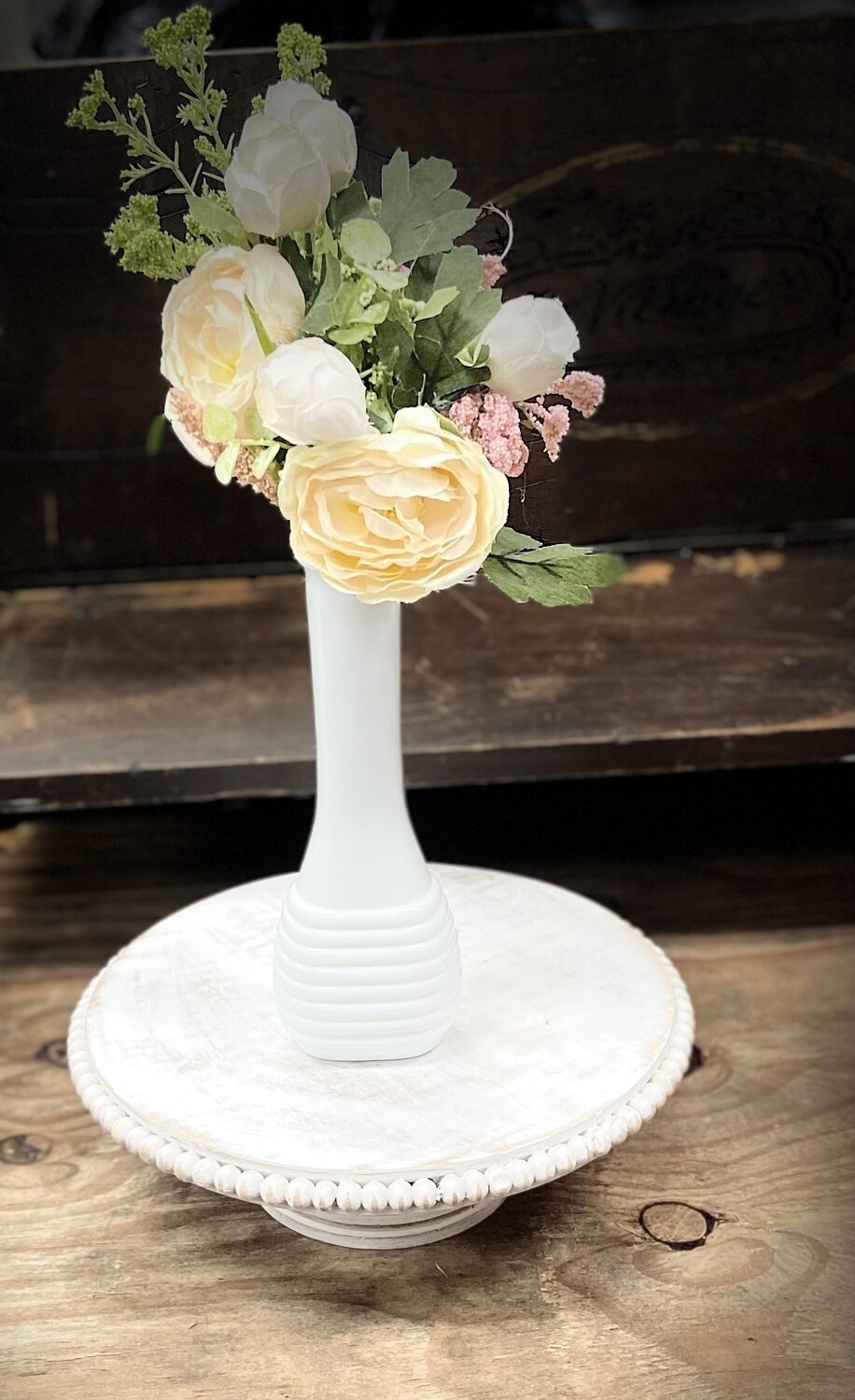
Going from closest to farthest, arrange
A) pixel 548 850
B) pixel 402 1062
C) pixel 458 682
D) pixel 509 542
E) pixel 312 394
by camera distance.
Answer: pixel 312 394, pixel 509 542, pixel 402 1062, pixel 458 682, pixel 548 850

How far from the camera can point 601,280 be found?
1606 millimetres

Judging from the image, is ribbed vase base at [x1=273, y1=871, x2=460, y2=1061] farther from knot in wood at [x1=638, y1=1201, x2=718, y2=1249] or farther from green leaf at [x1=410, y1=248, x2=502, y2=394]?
green leaf at [x1=410, y1=248, x2=502, y2=394]

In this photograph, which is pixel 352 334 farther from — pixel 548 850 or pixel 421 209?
pixel 548 850

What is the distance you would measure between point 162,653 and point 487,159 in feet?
2.25

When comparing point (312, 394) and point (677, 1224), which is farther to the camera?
point (677, 1224)

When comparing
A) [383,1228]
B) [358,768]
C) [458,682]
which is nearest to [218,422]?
[358,768]

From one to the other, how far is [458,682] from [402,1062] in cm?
56

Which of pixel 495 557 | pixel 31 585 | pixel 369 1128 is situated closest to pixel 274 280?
pixel 495 557

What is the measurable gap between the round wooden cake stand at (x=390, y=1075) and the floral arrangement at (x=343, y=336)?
0.32m

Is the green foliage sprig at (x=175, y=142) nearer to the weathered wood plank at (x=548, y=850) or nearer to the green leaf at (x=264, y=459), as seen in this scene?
the green leaf at (x=264, y=459)

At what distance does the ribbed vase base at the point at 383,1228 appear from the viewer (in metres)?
0.89

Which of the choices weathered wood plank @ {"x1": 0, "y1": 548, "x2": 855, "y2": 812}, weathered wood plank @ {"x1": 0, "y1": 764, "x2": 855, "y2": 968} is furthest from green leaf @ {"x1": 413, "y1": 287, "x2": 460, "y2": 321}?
weathered wood plank @ {"x1": 0, "y1": 764, "x2": 855, "y2": 968}

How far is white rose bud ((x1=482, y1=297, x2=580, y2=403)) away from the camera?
0.72 m

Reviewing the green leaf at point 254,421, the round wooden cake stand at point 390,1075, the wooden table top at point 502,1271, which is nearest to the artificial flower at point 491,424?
the green leaf at point 254,421
